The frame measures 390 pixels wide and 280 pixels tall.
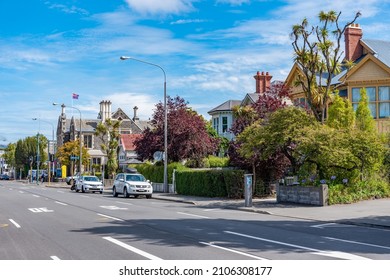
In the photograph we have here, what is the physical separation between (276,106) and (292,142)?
15.3 ft

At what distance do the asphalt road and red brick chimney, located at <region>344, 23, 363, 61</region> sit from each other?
80.9ft

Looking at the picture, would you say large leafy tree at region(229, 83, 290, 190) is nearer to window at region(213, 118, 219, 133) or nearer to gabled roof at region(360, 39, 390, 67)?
gabled roof at region(360, 39, 390, 67)

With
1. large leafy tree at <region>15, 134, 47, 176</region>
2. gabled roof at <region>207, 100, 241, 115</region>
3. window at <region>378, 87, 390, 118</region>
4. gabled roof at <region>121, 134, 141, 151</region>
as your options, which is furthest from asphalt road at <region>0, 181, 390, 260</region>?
large leafy tree at <region>15, 134, 47, 176</region>

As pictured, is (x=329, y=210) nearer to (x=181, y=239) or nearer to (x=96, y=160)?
(x=181, y=239)

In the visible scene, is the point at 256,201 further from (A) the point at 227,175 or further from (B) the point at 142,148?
(B) the point at 142,148

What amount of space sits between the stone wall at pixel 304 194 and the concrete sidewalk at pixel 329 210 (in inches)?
17.9

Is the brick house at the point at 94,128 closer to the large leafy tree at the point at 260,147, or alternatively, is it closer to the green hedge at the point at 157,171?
the green hedge at the point at 157,171

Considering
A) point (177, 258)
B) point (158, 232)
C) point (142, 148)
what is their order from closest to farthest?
point (177, 258), point (158, 232), point (142, 148)

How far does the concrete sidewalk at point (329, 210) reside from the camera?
18.7 m

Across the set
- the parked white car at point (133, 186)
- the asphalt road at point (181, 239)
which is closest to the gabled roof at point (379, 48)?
the parked white car at point (133, 186)

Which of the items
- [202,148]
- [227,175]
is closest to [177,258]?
[227,175]

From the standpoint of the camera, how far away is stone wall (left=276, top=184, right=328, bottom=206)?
24469 millimetres

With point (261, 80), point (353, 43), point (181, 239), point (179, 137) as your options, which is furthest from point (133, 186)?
point (261, 80)
